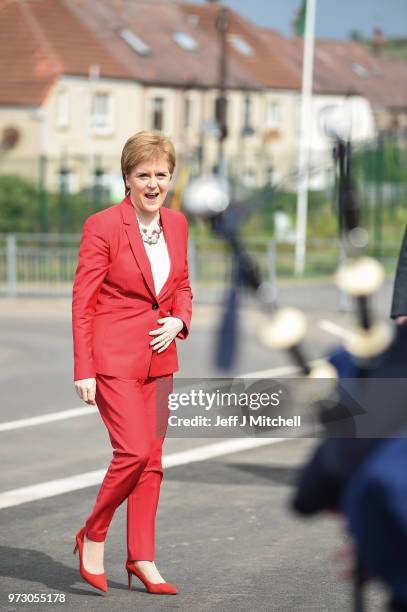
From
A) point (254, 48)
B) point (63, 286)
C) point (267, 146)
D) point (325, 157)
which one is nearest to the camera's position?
point (325, 157)

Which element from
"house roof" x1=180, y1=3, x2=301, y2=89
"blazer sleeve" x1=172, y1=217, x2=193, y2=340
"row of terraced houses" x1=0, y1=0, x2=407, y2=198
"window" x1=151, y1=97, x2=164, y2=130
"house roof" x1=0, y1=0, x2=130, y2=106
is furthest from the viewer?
"house roof" x1=180, y1=3, x2=301, y2=89

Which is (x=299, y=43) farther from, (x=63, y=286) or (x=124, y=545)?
(x=124, y=545)

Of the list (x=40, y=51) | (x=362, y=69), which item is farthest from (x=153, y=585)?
(x=362, y=69)

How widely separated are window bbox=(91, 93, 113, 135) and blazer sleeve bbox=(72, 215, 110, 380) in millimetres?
61241

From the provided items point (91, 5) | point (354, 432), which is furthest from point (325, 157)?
point (91, 5)

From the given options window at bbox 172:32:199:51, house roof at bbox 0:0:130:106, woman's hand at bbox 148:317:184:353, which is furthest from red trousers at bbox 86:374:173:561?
window at bbox 172:32:199:51

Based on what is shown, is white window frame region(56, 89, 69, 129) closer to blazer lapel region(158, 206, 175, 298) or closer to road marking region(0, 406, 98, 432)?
road marking region(0, 406, 98, 432)

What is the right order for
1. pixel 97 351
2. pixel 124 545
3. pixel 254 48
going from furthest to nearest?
pixel 254 48, pixel 124 545, pixel 97 351

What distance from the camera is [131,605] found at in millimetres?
5773

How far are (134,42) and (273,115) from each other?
1103 centimetres

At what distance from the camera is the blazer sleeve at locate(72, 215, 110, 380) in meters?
5.60

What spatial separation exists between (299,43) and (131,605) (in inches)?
3312

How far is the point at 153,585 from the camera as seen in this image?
234 inches

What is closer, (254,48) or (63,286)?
(63,286)
